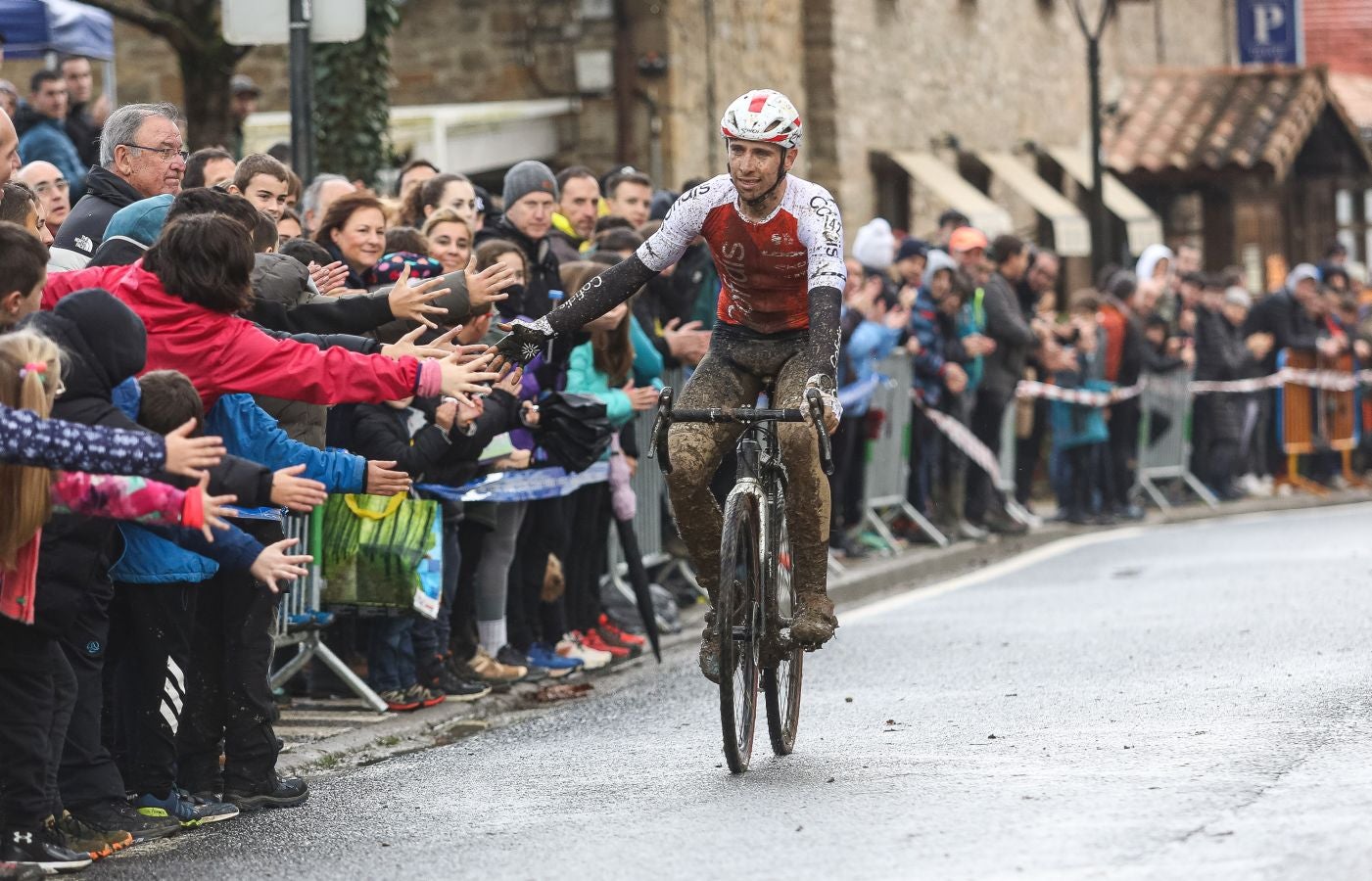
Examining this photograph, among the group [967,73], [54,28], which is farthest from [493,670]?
[967,73]

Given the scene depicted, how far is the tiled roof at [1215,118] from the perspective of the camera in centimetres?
3478

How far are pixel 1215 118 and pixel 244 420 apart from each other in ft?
97.7

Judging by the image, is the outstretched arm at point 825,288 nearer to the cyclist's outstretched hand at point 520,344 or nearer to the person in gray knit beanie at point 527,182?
the cyclist's outstretched hand at point 520,344

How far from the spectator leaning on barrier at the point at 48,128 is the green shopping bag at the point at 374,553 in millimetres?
4911

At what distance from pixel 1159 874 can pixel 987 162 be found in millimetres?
25661

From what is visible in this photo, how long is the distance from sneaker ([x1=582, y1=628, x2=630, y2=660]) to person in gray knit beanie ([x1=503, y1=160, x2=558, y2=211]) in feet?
6.89

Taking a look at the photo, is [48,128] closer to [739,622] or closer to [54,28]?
[54,28]

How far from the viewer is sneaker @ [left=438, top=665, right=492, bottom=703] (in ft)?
33.8

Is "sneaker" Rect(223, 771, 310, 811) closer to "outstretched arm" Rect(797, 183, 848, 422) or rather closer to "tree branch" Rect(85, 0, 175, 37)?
"outstretched arm" Rect(797, 183, 848, 422)

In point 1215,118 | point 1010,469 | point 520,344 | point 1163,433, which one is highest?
point 1215,118

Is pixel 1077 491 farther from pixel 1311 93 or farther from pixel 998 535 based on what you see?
pixel 1311 93

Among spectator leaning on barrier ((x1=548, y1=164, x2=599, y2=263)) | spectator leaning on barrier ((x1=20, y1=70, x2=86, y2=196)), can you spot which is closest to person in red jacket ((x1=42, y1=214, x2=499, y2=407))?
spectator leaning on barrier ((x1=548, y1=164, x2=599, y2=263))

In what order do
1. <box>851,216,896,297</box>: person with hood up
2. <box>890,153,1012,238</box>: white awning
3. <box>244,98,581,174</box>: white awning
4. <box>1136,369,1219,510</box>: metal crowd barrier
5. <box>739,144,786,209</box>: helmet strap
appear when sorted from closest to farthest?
1. <box>739,144,786,209</box>: helmet strap
2. <box>851,216,896,297</box>: person with hood up
3. <box>1136,369,1219,510</box>: metal crowd barrier
4. <box>244,98,581,174</box>: white awning
5. <box>890,153,1012,238</box>: white awning

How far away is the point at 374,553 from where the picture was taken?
9.59 meters
